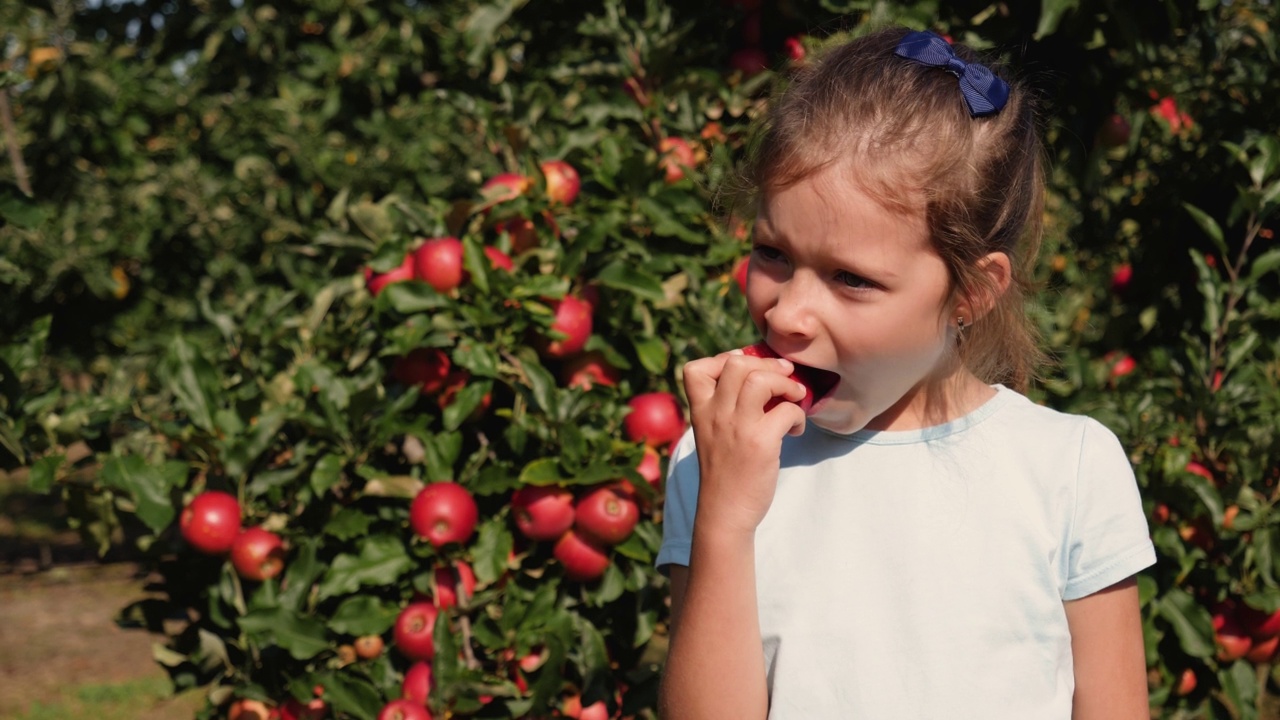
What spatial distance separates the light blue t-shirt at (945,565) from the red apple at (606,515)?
0.43 metres

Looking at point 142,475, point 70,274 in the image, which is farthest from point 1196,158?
point 70,274

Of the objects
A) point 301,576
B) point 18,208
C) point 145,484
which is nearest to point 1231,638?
point 301,576

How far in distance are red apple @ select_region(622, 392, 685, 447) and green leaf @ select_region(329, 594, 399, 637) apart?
43cm

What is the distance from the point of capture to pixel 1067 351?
2.05 m

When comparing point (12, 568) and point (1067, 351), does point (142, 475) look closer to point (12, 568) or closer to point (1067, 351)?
point (1067, 351)

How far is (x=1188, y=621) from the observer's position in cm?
168

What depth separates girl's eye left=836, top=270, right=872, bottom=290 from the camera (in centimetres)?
94

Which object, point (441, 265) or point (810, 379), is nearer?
point (810, 379)

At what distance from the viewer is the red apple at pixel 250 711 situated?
64.1 inches

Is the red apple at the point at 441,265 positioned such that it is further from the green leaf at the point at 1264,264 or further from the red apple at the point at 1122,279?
the red apple at the point at 1122,279

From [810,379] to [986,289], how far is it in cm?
19

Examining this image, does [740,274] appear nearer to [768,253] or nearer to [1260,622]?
[768,253]

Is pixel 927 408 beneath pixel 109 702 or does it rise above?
above

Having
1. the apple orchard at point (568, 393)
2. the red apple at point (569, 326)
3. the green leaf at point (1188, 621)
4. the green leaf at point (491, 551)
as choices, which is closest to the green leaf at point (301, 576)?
the apple orchard at point (568, 393)
